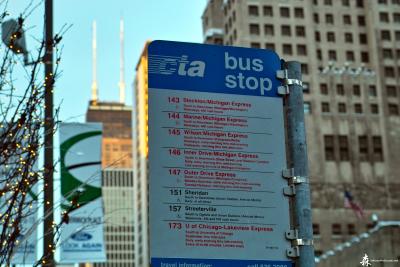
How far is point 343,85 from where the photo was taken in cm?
10444

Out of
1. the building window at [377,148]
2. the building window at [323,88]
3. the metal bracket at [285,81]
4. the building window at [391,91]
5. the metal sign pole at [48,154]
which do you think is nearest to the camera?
the metal bracket at [285,81]

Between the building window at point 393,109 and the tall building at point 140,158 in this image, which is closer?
the building window at point 393,109

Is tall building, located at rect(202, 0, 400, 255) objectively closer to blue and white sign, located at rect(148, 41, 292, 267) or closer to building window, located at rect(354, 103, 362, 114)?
building window, located at rect(354, 103, 362, 114)

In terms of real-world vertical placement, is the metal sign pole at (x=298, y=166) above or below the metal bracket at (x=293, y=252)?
above

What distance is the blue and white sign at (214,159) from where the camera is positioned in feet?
21.2

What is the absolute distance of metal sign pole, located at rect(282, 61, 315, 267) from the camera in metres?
6.71

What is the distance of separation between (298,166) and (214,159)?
2.66ft

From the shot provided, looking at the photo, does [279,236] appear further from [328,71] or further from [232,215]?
[328,71]

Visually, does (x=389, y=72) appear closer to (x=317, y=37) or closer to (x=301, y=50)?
(x=317, y=37)

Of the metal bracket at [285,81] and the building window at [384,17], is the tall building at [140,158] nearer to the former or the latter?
the building window at [384,17]

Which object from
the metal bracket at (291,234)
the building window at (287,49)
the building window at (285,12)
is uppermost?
the building window at (285,12)

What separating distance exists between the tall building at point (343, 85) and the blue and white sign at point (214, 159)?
89717 mm

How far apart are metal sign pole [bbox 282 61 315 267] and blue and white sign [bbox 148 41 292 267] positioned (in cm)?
10

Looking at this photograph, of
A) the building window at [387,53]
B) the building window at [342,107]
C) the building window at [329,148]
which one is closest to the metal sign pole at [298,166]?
the building window at [329,148]
